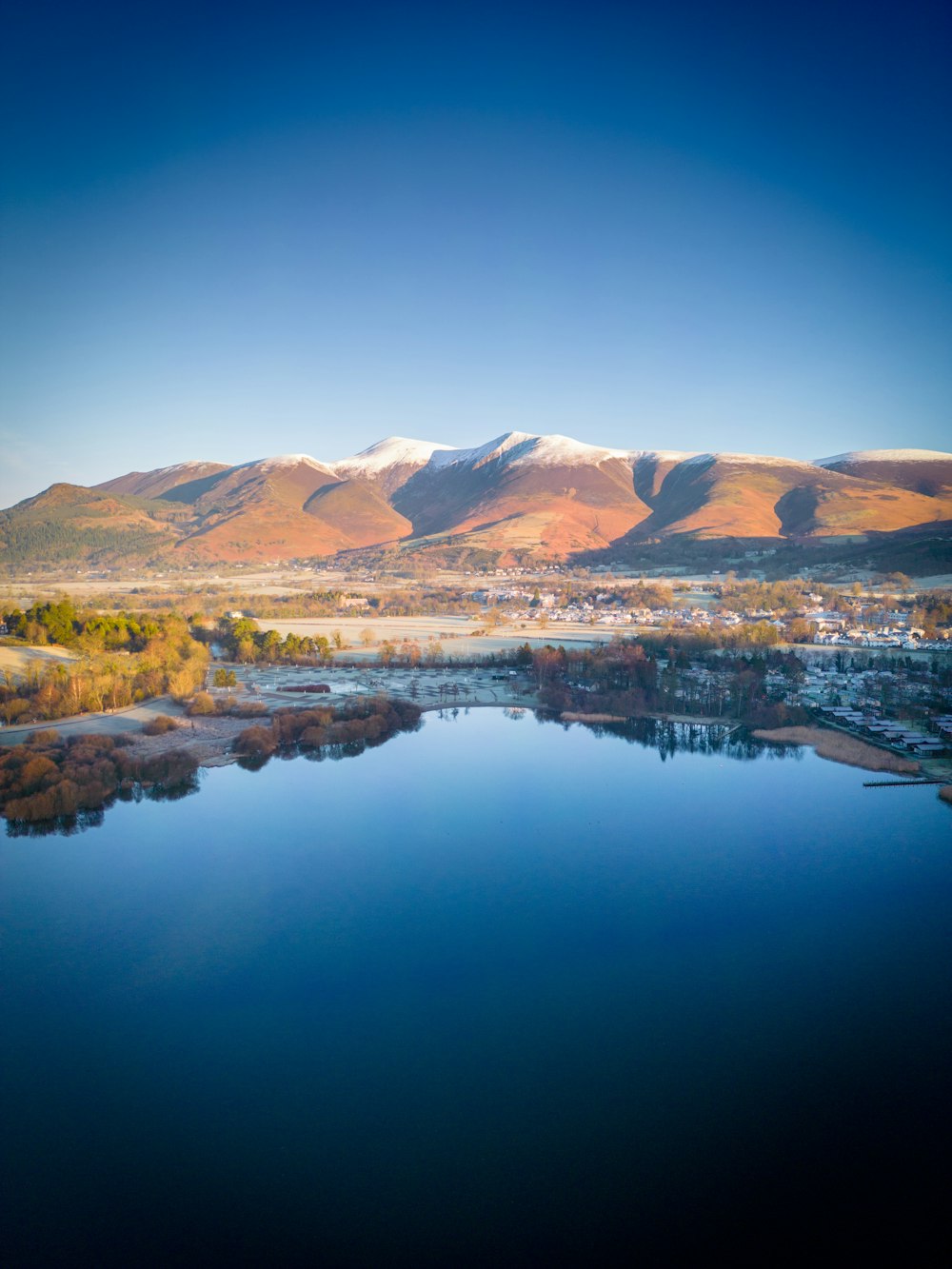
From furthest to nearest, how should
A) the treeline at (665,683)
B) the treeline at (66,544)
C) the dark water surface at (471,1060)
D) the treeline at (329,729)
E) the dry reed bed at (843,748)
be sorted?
1. the treeline at (66,544)
2. the treeline at (665,683)
3. the treeline at (329,729)
4. the dry reed bed at (843,748)
5. the dark water surface at (471,1060)

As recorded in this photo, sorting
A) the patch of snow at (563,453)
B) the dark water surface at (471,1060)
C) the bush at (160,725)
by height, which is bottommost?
the dark water surface at (471,1060)

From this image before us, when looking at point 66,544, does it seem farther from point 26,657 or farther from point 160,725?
point 160,725

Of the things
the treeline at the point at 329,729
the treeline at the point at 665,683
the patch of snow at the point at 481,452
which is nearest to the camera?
the treeline at the point at 329,729

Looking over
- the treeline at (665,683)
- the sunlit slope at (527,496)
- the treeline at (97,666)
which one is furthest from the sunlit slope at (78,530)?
the treeline at (665,683)

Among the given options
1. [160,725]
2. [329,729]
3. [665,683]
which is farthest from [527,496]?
[160,725]

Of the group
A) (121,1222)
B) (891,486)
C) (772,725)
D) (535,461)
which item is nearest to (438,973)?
(121,1222)

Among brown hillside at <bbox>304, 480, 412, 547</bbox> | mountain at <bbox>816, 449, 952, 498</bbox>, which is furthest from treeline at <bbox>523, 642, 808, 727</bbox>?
brown hillside at <bbox>304, 480, 412, 547</bbox>

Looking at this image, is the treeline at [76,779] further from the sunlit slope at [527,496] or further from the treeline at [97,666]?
the sunlit slope at [527,496]

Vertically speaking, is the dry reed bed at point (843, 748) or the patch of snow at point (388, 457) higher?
the patch of snow at point (388, 457)
